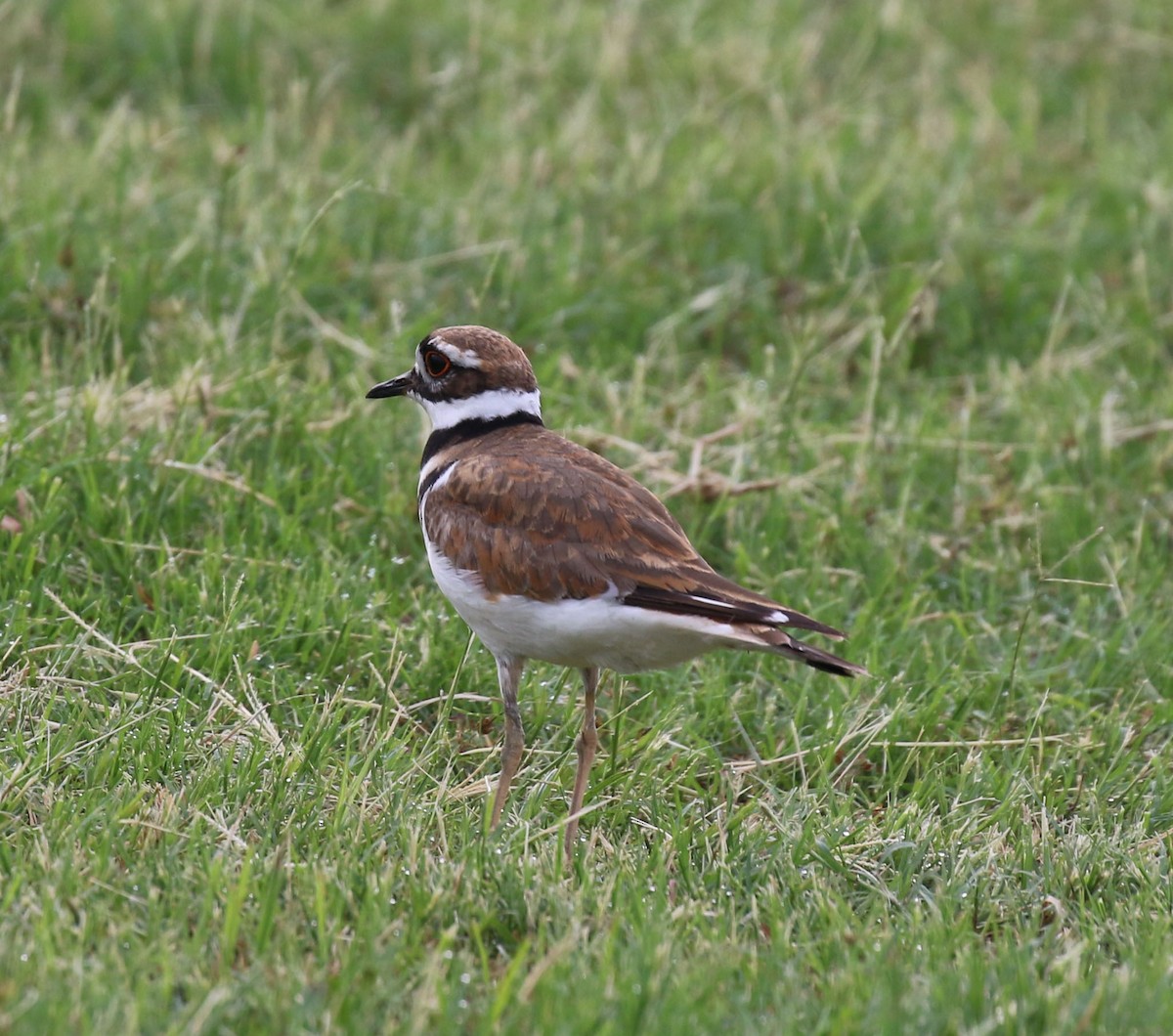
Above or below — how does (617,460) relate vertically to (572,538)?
below

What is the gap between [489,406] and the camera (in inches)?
219

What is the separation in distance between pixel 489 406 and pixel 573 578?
3.05ft

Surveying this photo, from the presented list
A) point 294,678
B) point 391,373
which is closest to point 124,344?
point 391,373

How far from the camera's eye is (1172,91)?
11.0 m

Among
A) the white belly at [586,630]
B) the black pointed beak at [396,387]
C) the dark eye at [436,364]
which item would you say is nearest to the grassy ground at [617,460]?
the white belly at [586,630]

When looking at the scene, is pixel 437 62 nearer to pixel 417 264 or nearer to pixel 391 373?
pixel 417 264

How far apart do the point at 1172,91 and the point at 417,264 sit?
5600 mm

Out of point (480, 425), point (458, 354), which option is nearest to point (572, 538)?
point (480, 425)

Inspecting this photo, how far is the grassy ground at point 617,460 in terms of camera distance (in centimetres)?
412

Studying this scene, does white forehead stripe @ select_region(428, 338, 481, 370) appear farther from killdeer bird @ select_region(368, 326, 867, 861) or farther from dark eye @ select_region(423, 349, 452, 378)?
killdeer bird @ select_region(368, 326, 867, 861)

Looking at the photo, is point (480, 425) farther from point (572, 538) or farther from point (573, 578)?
point (573, 578)

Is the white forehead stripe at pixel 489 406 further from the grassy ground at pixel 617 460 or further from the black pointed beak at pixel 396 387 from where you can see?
the grassy ground at pixel 617 460

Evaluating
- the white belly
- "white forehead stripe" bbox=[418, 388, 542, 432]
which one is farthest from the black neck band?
the white belly

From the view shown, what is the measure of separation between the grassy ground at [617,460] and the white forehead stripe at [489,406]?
0.72m
